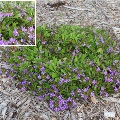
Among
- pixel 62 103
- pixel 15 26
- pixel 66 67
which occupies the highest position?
pixel 15 26

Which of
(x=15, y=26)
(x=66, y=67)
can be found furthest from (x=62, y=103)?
(x=15, y=26)

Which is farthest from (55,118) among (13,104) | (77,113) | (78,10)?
(78,10)

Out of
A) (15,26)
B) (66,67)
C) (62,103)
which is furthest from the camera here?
(15,26)

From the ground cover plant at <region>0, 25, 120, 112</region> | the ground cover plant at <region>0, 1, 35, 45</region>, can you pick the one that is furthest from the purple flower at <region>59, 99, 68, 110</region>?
the ground cover plant at <region>0, 1, 35, 45</region>

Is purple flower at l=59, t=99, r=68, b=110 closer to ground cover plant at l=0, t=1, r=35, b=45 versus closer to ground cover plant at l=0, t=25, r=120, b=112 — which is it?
ground cover plant at l=0, t=25, r=120, b=112

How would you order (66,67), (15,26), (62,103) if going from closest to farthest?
(62,103), (66,67), (15,26)

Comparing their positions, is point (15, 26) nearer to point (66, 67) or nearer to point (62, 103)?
point (66, 67)

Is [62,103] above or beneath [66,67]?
beneath
